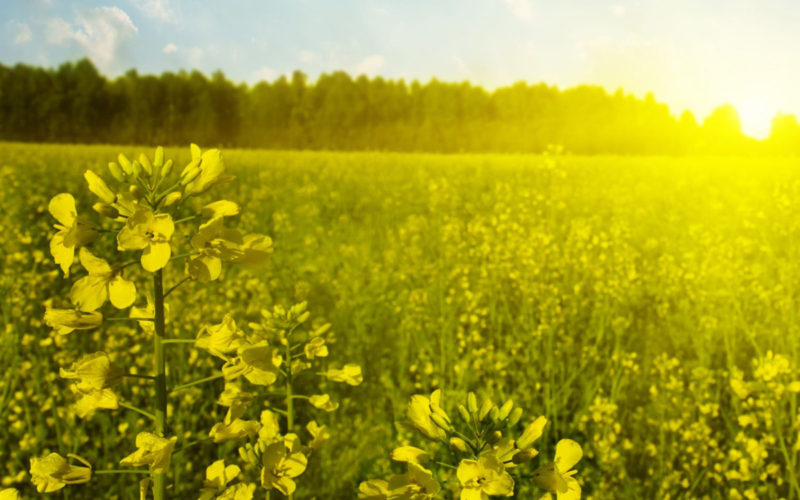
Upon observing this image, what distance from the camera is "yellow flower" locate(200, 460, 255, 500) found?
47.0 inches

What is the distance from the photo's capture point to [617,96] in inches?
1176

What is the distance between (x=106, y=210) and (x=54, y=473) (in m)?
0.50

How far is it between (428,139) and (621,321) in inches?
1063

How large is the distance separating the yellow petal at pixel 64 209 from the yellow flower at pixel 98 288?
68 mm

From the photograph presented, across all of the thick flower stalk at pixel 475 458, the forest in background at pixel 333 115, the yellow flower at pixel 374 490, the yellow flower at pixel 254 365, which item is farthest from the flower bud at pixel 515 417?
the forest in background at pixel 333 115

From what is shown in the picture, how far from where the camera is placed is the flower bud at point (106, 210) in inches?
44.3

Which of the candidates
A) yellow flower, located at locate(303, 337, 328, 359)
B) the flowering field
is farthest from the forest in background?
yellow flower, located at locate(303, 337, 328, 359)

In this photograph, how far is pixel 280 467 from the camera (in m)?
1.29

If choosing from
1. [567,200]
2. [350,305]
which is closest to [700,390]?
[350,305]

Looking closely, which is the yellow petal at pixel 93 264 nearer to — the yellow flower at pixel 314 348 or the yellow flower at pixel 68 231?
the yellow flower at pixel 68 231

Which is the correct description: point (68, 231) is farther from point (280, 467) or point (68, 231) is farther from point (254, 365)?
point (280, 467)

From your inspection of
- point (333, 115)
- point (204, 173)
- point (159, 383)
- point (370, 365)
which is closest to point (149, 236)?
point (204, 173)

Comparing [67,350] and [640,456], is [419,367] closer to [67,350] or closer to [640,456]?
[640,456]

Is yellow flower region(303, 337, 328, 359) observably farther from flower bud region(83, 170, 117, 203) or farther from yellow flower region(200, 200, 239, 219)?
flower bud region(83, 170, 117, 203)
